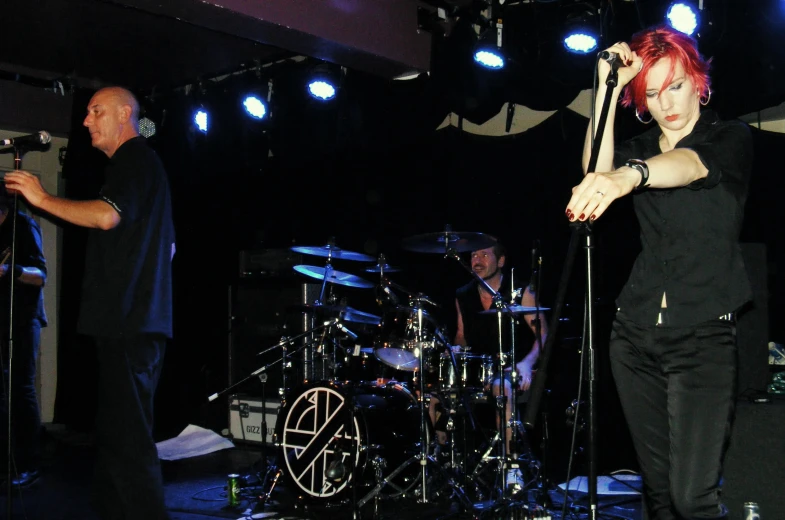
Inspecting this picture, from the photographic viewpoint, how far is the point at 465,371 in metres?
4.76

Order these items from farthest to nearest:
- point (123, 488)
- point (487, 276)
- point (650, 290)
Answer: point (487, 276)
point (123, 488)
point (650, 290)

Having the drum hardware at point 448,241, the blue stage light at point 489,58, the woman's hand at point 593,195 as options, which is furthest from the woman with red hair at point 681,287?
the blue stage light at point 489,58

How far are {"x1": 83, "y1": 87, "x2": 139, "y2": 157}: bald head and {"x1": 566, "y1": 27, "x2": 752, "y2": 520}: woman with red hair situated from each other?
2105 mm

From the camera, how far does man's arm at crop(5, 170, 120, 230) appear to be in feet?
9.77

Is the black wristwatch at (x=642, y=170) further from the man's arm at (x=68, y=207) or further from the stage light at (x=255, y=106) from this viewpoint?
the stage light at (x=255, y=106)

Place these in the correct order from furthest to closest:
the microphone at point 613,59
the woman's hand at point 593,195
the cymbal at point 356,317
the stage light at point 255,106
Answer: the stage light at point 255,106
the cymbal at point 356,317
the microphone at point 613,59
the woman's hand at point 593,195

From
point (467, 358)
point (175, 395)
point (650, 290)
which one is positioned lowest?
point (175, 395)

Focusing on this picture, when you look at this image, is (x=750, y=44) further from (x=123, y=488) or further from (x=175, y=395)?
(x=175, y=395)

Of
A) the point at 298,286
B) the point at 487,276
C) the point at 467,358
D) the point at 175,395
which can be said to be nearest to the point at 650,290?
the point at 467,358

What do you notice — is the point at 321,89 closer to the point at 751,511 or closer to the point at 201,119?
the point at 201,119

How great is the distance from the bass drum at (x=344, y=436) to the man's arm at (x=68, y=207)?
196 centimetres

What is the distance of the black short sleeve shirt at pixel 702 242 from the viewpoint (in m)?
1.97

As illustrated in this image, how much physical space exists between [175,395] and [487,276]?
3.68m

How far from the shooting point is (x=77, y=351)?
7.72 meters
